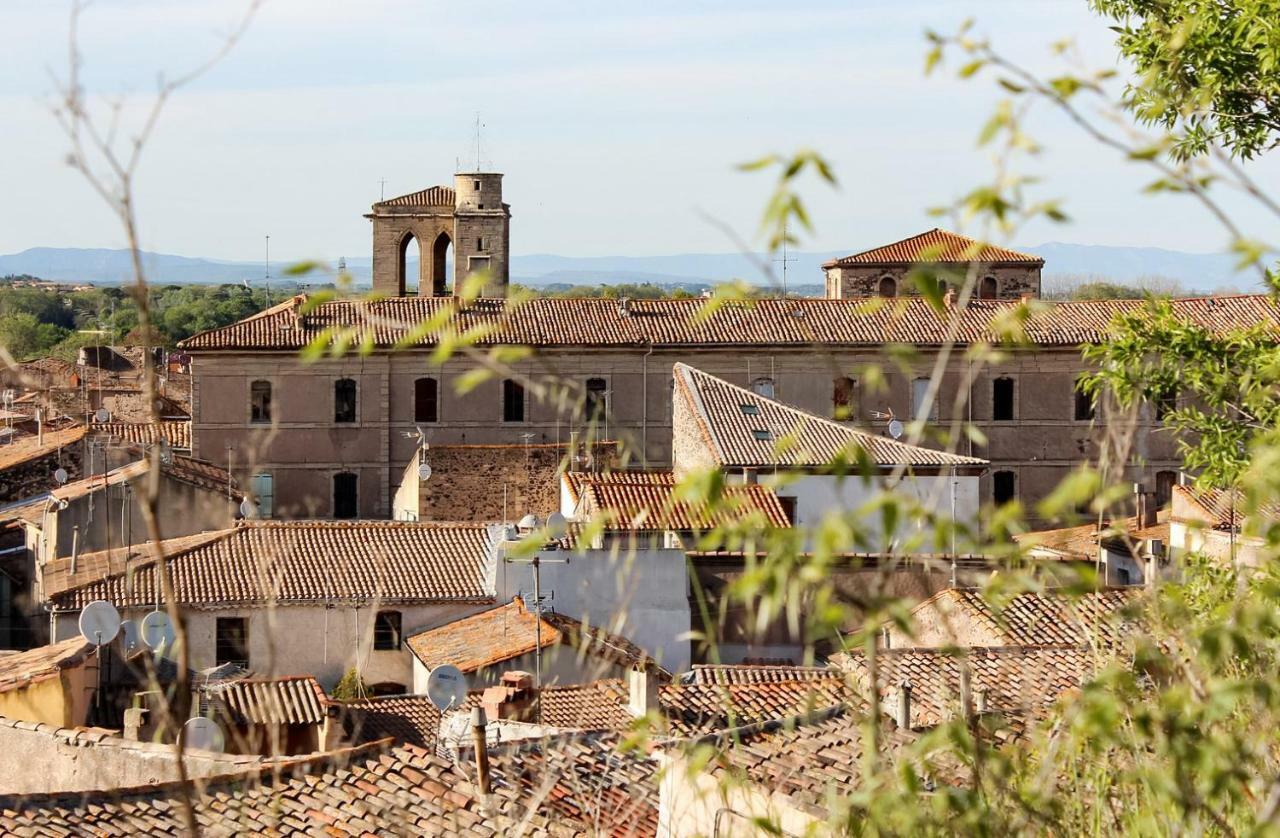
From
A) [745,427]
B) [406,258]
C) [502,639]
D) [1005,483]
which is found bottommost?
[502,639]

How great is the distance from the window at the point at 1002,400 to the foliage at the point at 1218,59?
26.6 metres

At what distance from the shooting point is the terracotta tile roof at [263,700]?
1422 centimetres

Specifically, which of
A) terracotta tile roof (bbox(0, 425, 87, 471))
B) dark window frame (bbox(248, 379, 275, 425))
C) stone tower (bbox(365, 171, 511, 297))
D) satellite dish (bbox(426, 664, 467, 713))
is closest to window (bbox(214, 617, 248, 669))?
satellite dish (bbox(426, 664, 467, 713))

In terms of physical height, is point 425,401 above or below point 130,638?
above

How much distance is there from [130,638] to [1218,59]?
11.1 meters

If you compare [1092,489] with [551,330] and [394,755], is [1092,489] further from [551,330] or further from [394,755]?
[551,330]

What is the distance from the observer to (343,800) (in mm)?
9297

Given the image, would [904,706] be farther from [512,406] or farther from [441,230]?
[441,230]

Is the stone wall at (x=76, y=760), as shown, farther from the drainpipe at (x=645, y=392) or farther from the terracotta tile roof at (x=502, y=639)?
the drainpipe at (x=645, y=392)

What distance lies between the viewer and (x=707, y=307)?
3277 millimetres

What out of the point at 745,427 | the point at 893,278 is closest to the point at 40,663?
the point at 745,427

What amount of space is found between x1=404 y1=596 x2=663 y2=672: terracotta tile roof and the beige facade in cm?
1567

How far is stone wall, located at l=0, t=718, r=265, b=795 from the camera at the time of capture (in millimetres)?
10758

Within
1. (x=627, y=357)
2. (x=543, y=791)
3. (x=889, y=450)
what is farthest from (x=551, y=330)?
(x=543, y=791)
